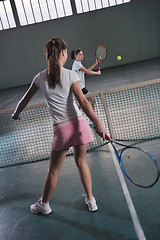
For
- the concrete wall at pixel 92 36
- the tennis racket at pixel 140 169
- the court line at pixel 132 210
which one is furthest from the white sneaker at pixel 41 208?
the concrete wall at pixel 92 36

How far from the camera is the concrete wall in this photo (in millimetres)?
17141

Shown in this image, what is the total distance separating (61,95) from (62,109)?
0.47 ft

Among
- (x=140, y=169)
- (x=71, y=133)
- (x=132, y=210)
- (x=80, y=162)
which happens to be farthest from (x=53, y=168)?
(x=140, y=169)

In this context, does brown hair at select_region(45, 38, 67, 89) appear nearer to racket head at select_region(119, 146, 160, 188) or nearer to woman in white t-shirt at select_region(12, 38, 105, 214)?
woman in white t-shirt at select_region(12, 38, 105, 214)

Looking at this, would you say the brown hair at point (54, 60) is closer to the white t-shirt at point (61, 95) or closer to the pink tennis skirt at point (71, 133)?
the white t-shirt at point (61, 95)

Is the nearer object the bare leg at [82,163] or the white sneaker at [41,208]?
the bare leg at [82,163]

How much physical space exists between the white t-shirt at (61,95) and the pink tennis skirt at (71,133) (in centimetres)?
5

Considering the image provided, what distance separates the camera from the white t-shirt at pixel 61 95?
2.33 metres

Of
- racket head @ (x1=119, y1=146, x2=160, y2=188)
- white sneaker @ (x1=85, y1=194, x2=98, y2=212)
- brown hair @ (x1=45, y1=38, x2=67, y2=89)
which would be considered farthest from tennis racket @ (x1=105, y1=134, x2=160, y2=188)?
brown hair @ (x1=45, y1=38, x2=67, y2=89)

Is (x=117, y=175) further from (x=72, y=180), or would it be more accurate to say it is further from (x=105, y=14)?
(x=105, y=14)

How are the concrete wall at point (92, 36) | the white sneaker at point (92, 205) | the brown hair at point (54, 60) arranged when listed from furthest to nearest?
the concrete wall at point (92, 36), the white sneaker at point (92, 205), the brown hair at point (54, 60)

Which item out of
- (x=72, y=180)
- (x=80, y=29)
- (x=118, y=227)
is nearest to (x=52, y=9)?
(x=80, y=29)

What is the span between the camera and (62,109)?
→ 2445 mm

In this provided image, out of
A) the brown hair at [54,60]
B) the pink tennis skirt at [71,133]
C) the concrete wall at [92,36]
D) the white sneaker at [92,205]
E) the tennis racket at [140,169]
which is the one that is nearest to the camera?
the brown hair at [54,60]
